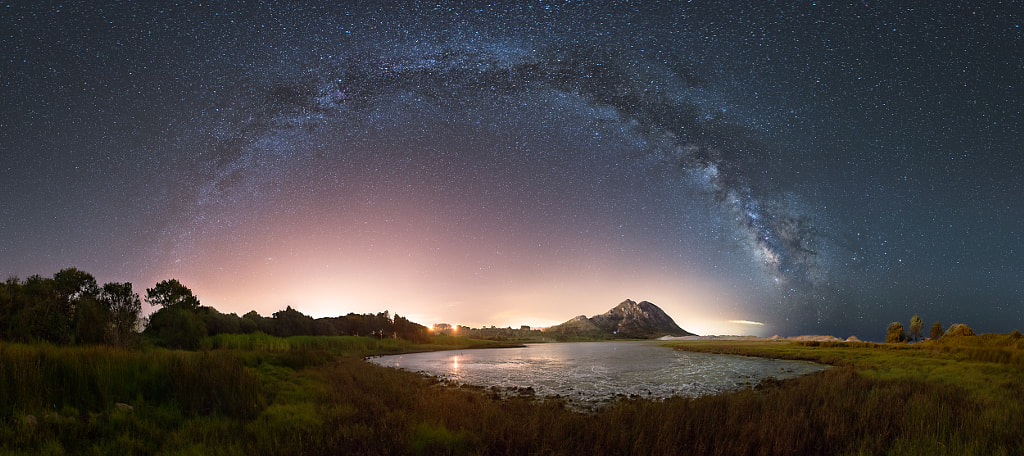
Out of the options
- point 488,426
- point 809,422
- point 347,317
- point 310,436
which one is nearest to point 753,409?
point 809,422

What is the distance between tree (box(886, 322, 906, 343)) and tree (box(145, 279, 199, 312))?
113 meters

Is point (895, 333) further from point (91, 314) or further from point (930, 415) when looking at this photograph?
point (91, 314)

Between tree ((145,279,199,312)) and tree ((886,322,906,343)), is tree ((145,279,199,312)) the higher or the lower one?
the higher one

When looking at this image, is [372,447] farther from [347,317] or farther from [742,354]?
[347,317]

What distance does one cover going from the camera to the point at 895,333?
75188 mm

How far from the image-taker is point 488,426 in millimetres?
10008

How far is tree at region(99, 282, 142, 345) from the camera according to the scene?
80.6 feet

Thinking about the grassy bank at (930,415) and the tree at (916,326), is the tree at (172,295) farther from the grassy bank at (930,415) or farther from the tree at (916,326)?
the tree at (916,326)

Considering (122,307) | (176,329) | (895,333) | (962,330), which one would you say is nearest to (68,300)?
(122,307)

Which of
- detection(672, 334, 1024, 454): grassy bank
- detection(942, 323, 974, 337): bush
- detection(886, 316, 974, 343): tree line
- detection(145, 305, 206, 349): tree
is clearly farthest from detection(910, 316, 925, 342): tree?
detection(145, 305, 206, 349): tree

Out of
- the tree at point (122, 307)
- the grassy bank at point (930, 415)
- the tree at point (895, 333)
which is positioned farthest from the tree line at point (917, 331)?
the tree at point (122, 307)

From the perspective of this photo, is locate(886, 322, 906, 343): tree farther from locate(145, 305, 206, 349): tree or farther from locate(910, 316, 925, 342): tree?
locate(145, 305, 206, 349): tree

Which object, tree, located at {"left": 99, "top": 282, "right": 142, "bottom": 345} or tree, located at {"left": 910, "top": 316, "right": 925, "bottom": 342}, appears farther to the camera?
tree, located at {"left": 910, "top": 316, "right": 925, "bottom": 342}

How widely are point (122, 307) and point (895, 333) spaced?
114 metres
